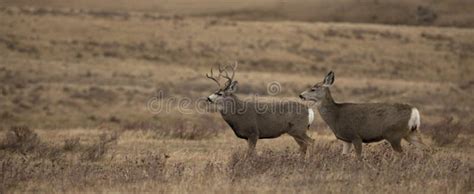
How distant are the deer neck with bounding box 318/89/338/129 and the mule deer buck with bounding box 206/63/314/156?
2.10ft

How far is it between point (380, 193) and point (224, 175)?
2.21m

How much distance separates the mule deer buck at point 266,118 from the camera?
1487cm

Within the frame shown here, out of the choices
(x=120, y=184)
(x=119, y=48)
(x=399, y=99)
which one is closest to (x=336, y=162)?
(x=120, y=184)

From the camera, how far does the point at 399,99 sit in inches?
1385

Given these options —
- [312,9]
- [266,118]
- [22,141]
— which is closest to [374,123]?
[266,118]

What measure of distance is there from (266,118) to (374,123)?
2.29 m

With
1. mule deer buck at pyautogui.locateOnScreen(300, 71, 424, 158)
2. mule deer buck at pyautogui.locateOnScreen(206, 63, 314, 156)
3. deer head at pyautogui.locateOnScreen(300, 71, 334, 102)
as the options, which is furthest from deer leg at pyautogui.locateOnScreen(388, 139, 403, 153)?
mule deer buck at pyautogui.locateOnScreen(206, 63, 314, 156)

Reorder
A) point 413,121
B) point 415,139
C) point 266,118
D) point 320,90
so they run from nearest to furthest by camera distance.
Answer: point 413,121 < point 415,139 < point 320,90 < point 266,118

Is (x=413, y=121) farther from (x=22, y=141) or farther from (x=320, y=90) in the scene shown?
(x=22, y=141)

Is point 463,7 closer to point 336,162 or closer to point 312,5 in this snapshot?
point 312,5

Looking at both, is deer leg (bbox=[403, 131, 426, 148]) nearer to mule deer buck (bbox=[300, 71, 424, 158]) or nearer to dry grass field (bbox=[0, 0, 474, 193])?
mule deer buck (bbox=[300, 71, 424, 158])

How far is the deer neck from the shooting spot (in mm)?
14032

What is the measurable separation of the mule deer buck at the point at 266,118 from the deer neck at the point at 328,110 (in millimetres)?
641

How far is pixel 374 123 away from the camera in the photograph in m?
13.3
